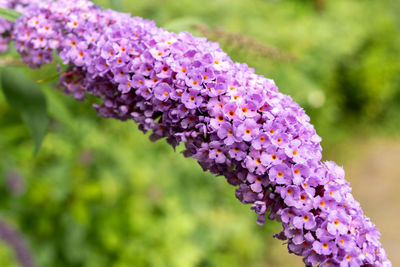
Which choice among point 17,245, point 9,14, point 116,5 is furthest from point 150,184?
point 9,14

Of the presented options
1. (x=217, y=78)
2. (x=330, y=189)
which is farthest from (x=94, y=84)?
(x=330, y=189)

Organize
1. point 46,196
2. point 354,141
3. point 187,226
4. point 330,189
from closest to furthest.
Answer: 1. point 330,189
2. point 46,196
3. point 187,226
4. point 354,141

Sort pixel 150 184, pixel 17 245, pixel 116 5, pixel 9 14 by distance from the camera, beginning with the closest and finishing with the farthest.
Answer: pixel 9 14 < pixel 116 5 < pixel 17 245 < pixel 150 184

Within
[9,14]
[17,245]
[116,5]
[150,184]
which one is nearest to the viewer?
[9,14]

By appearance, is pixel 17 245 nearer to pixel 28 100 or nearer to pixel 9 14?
pixel 28 100

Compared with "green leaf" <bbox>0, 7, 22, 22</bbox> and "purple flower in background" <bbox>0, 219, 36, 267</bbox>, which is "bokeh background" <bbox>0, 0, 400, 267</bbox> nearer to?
"purple flower in background" <bbox>0, 219, 36, 267</bbox>

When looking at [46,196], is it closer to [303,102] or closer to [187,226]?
[187,226]

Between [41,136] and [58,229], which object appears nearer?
[41,136]

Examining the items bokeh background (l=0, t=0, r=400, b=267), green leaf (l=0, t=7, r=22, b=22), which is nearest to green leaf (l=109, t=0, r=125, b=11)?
bokeh background (l=0, t=0, r=400, b=267)
